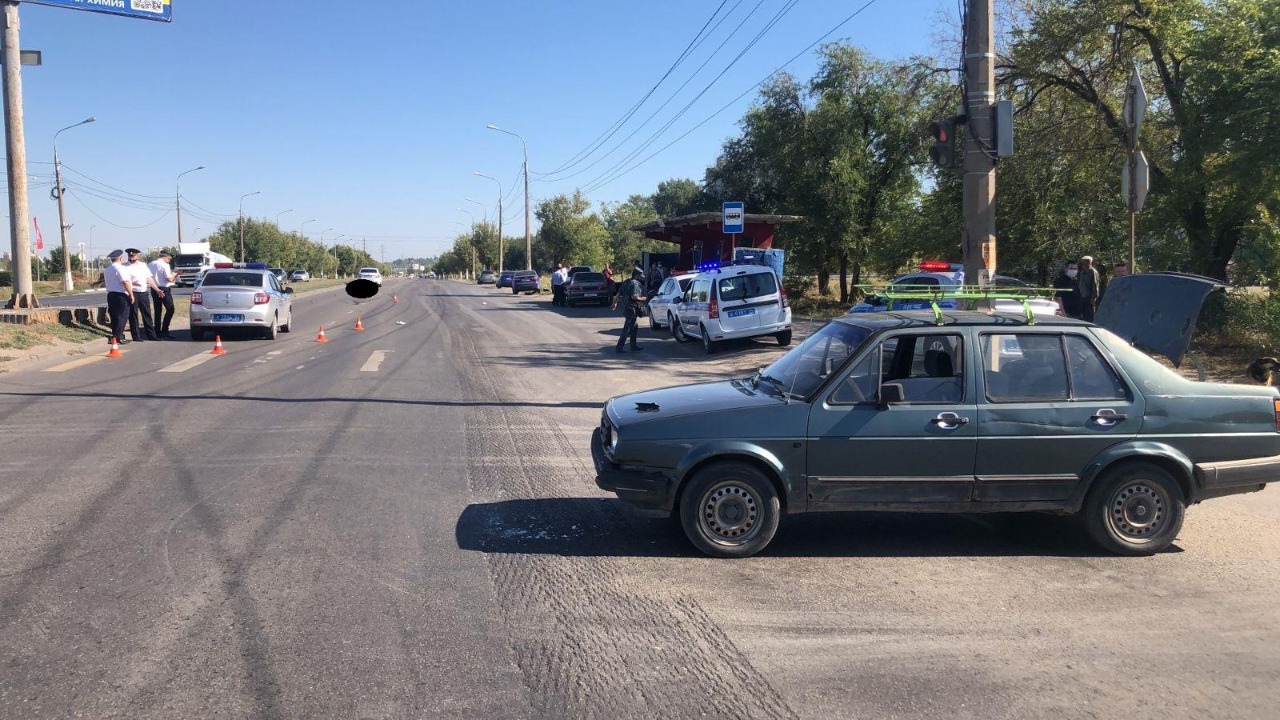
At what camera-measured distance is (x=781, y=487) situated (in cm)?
593

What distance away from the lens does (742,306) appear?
61.8 ft

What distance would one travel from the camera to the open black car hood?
724 centimetres

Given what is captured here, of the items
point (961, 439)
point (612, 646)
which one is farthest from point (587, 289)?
point (612, 646)

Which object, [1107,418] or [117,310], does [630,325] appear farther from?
[1107,418]

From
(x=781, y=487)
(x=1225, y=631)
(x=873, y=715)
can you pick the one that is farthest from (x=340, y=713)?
(x=1225, y=631)

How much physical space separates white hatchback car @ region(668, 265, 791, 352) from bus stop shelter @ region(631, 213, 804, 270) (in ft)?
32.7

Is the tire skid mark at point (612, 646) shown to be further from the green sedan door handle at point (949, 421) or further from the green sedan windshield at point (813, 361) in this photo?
the green sedan door handle at point (949, 421)

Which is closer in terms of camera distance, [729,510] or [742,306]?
[729,510]

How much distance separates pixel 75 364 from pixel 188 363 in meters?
1.70

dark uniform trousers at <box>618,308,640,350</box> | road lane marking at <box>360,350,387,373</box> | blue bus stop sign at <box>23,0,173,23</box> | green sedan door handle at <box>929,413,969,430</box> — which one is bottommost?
road lane marking at <box>360,350,387,373</box>

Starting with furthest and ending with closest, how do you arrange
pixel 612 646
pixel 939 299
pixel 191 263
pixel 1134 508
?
1. pixel 191 263
2. pixel 939 299
3. pixel 1134 508
4. pixel 612 646

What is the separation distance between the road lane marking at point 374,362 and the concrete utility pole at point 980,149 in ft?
31.6

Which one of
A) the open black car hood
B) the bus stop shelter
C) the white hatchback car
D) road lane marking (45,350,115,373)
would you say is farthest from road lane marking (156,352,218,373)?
the bus stop shelter

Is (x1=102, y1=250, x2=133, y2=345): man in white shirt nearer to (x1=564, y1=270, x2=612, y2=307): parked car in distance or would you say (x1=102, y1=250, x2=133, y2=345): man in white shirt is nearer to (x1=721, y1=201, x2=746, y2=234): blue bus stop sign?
(x1=721, y1=201, x2=746, y2=234): blue bus stop sign
